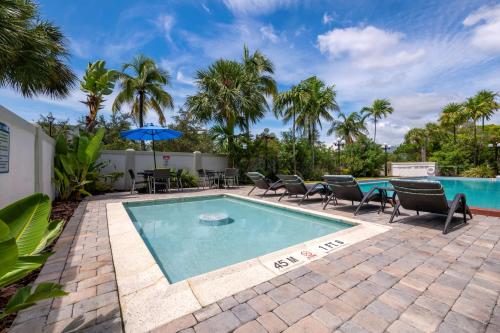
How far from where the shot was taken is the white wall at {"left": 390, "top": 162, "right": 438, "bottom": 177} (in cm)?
2304

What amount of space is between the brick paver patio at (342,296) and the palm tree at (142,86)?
13.8 m

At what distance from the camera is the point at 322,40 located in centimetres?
1058

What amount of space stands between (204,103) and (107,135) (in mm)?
13482

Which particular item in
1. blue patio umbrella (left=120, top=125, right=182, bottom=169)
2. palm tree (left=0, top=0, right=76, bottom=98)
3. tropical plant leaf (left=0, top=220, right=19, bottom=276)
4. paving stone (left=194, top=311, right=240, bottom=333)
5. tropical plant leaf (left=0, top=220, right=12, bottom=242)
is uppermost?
palm tree (left=0, top=0, right=76, bottom=98)

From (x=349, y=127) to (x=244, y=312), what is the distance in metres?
32.0

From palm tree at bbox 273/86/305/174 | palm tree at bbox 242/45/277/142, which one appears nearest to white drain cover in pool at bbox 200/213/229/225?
palm tree at bbox 242/45/277/142

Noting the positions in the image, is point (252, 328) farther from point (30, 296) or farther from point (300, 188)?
point (300, 188)

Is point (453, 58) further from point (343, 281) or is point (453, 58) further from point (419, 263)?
point (343, 281)

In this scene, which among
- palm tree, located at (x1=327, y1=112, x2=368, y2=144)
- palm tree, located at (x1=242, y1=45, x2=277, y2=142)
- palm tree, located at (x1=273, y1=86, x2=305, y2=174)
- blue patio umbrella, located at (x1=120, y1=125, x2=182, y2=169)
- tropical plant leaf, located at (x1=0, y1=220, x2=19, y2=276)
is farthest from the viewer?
palm tree, located at (x1=327, y1=112, x2=368, y2=144)

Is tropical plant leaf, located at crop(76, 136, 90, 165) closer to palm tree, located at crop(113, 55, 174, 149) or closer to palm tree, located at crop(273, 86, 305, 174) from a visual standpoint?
palm tree, located at crop(113, 55, 174, 149)

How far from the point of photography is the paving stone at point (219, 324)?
1.88 m

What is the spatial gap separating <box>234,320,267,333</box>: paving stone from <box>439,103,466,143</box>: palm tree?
30.6 metres

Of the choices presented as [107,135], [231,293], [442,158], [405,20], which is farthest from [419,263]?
[442,158]

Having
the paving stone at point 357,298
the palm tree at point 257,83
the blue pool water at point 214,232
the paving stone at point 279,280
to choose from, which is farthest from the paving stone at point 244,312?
the palm tree at point 257,83
